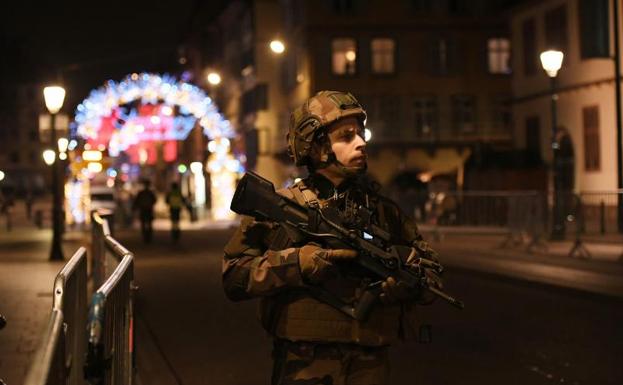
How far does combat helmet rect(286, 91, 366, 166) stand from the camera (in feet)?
15.8

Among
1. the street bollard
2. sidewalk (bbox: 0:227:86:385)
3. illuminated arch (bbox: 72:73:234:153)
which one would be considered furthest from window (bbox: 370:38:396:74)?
the street bollard

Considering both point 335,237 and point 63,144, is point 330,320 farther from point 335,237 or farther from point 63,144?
point 63,144

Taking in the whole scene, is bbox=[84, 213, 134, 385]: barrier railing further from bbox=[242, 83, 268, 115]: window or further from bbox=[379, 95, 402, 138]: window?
bbox=[242, 83, 268, 115]: window

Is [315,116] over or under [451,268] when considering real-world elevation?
over

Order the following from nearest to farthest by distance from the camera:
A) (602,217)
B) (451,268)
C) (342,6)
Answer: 1. (451,268)
2. (602,217)
3. (342,6)

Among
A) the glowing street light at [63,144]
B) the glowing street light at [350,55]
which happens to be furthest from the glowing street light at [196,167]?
the glowing street light at [63,144]

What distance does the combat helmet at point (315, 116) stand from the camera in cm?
482

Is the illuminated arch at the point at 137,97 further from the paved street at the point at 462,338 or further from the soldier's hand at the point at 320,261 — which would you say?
the soldier's hand at the point at 320,261

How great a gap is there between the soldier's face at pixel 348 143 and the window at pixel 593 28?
28324mm

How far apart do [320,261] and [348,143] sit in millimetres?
576

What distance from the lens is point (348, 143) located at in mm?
4836

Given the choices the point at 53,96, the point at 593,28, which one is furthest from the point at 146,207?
the point at 593,28

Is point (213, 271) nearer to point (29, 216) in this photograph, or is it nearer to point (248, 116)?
point (29, 216)

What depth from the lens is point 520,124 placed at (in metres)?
41.8
